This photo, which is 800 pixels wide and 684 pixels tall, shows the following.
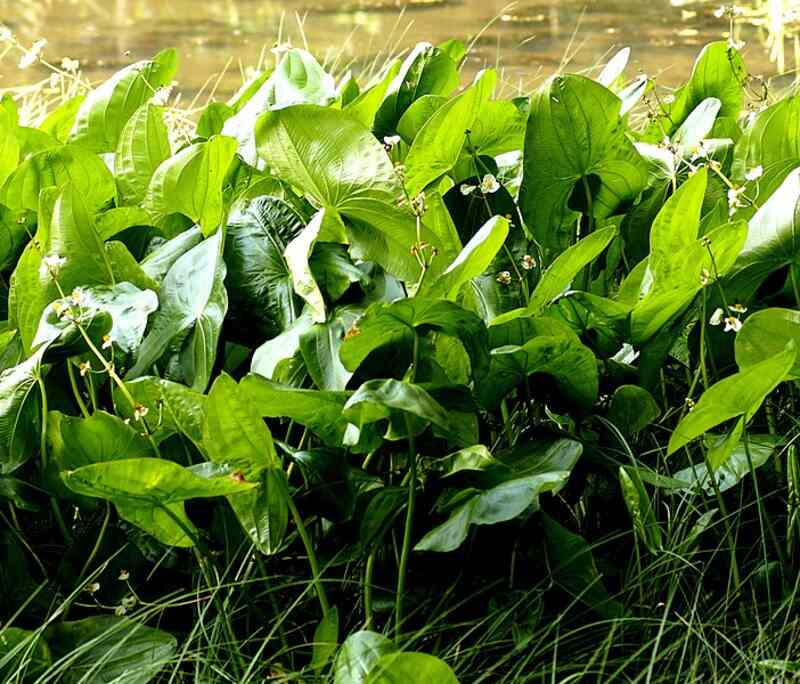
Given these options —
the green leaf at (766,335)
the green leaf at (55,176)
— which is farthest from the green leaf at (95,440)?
the green leaf at (766,335)

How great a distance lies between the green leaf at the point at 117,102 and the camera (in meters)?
1.54

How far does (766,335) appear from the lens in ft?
3.63

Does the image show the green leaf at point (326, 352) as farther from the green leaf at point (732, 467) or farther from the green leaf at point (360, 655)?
the green leaf at point (732, 467)

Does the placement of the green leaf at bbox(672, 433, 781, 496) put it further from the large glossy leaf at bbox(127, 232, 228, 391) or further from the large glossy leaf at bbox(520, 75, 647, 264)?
the large glossy leaf at bbox(127, 232, 228, 391)

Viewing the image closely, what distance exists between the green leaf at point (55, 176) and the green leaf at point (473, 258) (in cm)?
46

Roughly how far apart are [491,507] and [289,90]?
0.63m

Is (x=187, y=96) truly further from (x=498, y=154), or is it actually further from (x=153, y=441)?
(x=153, y=441)

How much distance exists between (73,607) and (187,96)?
3.69 m

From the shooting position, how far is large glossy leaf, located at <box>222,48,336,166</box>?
1464 millimetres

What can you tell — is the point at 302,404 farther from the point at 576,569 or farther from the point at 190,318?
the point at 576,569

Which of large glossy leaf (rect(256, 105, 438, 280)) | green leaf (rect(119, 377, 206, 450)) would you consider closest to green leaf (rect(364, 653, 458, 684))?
green leaf (rect(119, 377, 206, 450))

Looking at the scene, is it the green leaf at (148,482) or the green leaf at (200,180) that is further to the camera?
the green leaf at (200,180)

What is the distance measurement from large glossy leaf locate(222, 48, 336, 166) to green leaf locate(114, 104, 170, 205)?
0.10m

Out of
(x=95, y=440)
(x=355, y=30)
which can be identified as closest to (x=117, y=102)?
(x=95, y=440)
